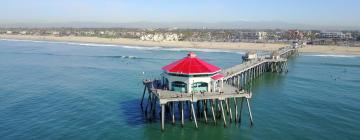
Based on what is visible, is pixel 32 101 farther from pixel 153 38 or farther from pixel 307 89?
pixel 153 38

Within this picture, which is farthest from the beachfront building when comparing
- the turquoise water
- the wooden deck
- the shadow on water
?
the shadow on water

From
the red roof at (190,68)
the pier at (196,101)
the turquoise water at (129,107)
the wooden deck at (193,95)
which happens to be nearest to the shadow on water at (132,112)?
the turquoise water at (129,107)

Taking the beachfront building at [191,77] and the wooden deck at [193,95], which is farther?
the beachfront building at [191,77]

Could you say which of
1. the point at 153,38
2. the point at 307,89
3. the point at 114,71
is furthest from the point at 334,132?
the point at 153,38

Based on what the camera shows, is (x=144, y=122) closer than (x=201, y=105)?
Yes

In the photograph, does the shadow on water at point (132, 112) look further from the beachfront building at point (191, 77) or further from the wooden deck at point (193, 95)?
the beachfront building at point (191, 77)

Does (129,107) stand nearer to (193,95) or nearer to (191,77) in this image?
(191,77)
